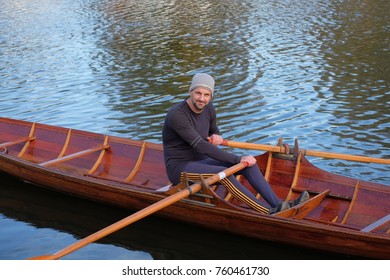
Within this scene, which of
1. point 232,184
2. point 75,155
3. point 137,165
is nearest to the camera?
point 232,184

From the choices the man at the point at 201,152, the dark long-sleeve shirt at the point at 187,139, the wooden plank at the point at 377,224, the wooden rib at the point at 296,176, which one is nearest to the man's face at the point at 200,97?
the man at the point at 201,152

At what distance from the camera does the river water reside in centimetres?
887

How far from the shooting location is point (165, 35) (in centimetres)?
2638

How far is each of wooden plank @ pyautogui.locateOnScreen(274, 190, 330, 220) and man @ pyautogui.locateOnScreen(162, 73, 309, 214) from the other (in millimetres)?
105

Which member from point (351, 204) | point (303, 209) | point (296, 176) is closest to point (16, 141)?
point (296, 176)

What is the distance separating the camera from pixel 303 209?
305 inches

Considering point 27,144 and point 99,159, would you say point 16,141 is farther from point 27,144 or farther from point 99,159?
point 99,159

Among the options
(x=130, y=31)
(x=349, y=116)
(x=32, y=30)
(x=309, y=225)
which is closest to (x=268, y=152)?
(x=309, y=225)

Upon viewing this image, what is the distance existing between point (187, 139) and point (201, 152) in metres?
0.27

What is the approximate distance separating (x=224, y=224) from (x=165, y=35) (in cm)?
1946

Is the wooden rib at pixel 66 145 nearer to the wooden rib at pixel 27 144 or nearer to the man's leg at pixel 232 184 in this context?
the wooden rib at pixel 27 144

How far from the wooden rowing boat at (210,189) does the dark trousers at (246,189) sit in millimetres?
162

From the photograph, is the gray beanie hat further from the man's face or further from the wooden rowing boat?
the wooden rowing boat

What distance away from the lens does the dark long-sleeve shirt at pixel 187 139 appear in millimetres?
7723
